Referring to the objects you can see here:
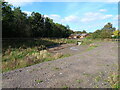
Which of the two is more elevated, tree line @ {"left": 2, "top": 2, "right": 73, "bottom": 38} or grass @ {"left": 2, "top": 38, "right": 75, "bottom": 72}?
tree line @ {"left": 2, "top": 2, "right": 73, "bottom": 38}

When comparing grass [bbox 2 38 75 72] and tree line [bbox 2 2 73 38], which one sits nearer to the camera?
grass [bbox 2 38 75 72]

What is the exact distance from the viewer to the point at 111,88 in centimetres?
305

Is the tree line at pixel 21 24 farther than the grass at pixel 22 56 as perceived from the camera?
Yes

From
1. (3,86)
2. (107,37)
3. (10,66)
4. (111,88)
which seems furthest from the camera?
(107,37)

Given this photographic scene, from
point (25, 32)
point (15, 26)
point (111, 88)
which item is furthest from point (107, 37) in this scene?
point (111, 88)

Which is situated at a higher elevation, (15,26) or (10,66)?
(15,26)

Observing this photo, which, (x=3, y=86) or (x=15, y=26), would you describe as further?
(x=15, y=26)

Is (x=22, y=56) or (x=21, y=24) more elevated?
(x=21, y=24)

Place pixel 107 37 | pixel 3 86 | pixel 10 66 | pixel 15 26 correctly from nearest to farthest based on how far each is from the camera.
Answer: pixel 3 86 < pixel 10 66 < pixel 15 26 < pixel 107 37

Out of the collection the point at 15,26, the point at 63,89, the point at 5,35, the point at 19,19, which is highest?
the point at 19,19

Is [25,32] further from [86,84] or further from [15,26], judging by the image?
[86,84]

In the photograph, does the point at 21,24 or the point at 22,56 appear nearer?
the point at 22,56

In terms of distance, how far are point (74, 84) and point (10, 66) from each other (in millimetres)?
4081

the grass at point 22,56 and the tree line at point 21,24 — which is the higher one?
the tree line at point 21,24
